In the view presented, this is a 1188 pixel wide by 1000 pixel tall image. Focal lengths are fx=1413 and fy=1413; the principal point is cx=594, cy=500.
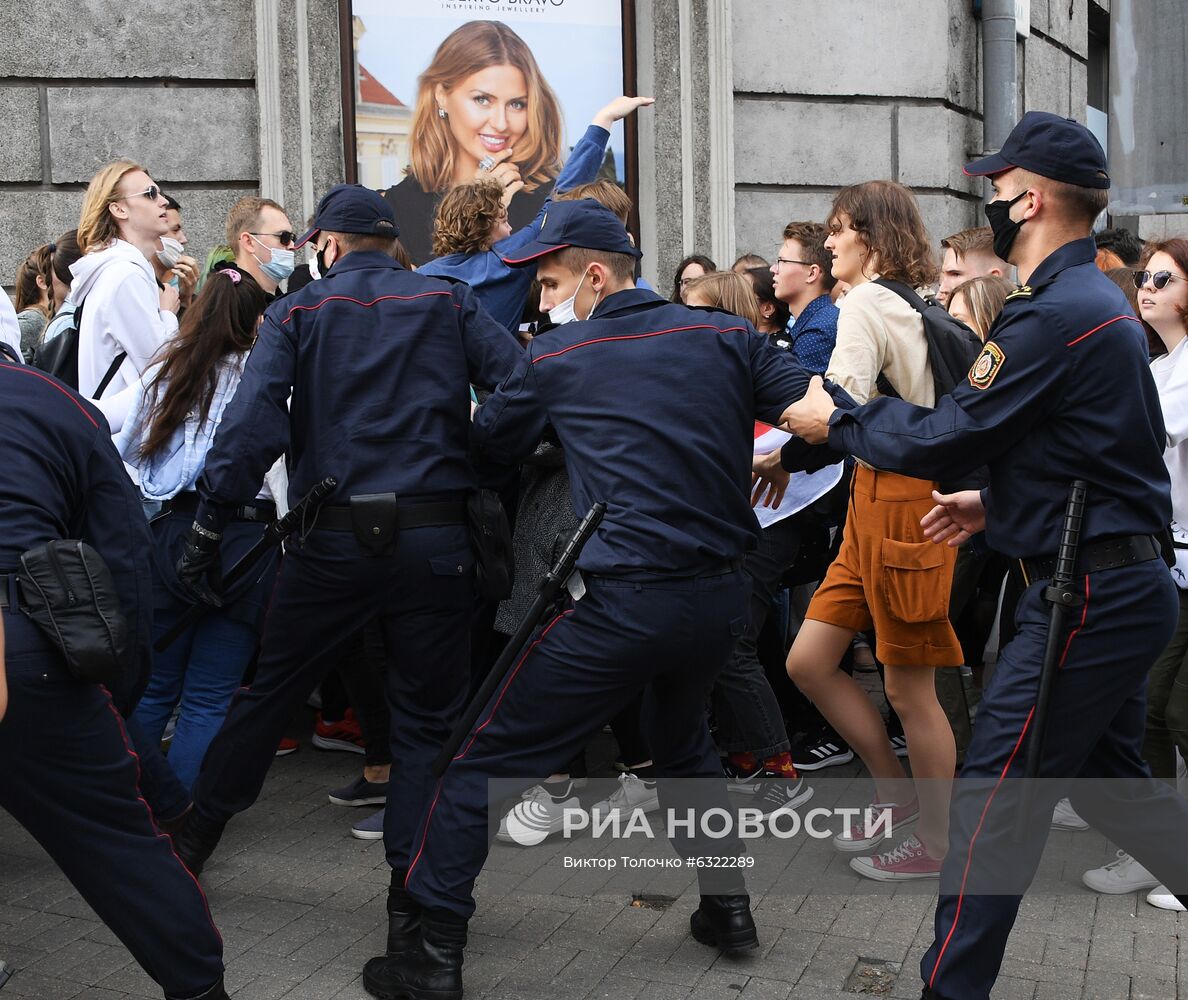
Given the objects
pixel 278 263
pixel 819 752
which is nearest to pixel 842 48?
pixel 278 263

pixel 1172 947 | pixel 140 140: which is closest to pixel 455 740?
pixel 1172 947

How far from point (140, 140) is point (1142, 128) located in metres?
6.17

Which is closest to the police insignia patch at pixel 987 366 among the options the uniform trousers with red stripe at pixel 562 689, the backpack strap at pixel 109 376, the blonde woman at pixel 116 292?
the uniform trousers with red stripe at pixel 562 689

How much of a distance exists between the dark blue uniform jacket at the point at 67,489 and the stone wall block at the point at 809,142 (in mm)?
6292

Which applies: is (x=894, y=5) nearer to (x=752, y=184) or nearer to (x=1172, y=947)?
(x=752, y=184)

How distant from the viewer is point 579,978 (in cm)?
379

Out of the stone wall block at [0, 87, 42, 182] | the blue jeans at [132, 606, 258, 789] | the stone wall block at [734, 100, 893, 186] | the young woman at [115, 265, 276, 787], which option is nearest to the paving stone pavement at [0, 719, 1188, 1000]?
the blue jeans at [132, 606, 258, 789]

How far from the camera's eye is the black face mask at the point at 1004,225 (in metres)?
3.41

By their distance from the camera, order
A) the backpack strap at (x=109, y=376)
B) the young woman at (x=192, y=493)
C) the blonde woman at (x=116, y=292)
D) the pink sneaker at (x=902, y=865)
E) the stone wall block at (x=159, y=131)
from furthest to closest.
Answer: the stone wall block at (x=159, y=131) → the blonde woman at (x=116, y=292) → the backpack strap at (x=109, y=376) → the young woman at (x=192, y=493) → the pink sneaker at (x=902, y=865)

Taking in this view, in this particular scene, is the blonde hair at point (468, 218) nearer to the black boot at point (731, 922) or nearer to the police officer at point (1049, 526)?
the police officer at point (1049, 526)

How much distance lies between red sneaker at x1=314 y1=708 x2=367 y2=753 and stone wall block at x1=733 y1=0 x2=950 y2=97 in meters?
4.88

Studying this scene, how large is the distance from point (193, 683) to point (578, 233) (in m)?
2.07

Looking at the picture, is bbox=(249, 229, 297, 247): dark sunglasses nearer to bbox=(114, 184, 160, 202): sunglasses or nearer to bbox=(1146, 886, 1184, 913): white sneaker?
bbox=(114, 184, 160, 202): sunglasses

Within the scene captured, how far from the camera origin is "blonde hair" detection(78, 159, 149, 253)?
18.5ft
